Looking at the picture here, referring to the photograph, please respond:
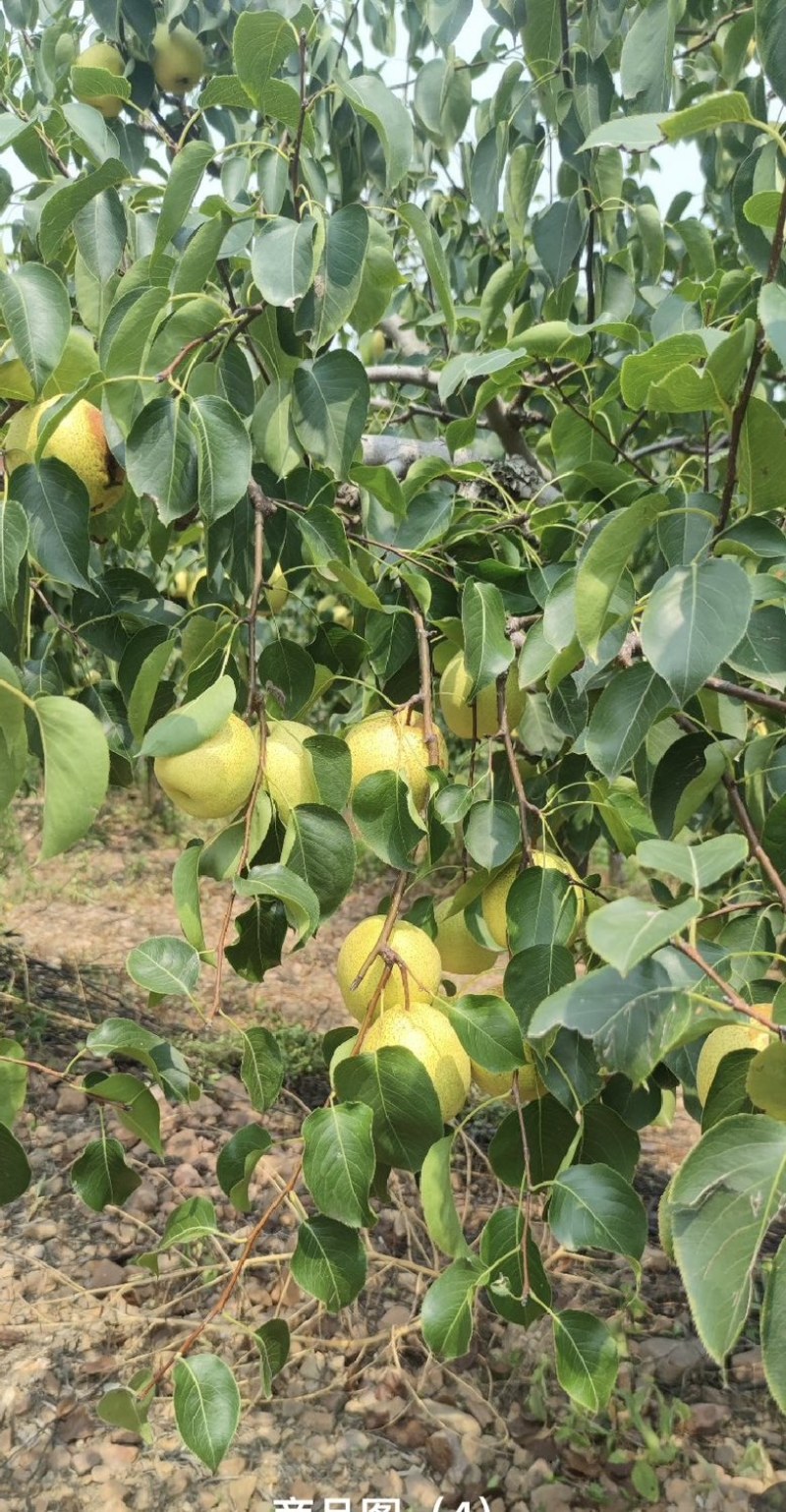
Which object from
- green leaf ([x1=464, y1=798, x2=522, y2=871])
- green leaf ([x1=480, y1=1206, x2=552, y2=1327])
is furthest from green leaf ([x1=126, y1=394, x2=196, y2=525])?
green leaf ([x1=480, y1=1206, x2=552, y2=1327])

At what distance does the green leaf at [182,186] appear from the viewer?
79cm

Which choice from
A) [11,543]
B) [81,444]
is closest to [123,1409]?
[11,543]

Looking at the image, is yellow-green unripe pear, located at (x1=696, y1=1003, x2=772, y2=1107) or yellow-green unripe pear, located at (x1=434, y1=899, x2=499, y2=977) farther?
yellow-green unripe pear, located at (x1=434, y1=899, x2=499, y2=977)

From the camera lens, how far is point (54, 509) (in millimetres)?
812

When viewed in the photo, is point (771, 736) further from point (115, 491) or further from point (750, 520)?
point (115, 491)

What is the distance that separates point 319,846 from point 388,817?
7 centimetres

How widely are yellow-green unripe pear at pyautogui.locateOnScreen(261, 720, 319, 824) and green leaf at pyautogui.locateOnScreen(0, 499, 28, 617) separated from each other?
0.22 m

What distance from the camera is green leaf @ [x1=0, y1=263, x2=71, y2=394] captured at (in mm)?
734

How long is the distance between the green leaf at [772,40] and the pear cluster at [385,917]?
508mm

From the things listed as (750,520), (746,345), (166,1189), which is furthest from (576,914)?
(166,1189)

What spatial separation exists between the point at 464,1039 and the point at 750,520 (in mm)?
408

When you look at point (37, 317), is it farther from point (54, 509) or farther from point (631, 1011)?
point (631, 1011)

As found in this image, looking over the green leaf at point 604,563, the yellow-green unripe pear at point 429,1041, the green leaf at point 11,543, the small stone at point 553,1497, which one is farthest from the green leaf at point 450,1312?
the small stone at point 553,1497

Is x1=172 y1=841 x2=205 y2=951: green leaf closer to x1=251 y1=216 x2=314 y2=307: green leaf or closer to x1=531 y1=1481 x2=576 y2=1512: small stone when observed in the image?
x1=251 y1=216 x2=314 y2=307: green leaf
